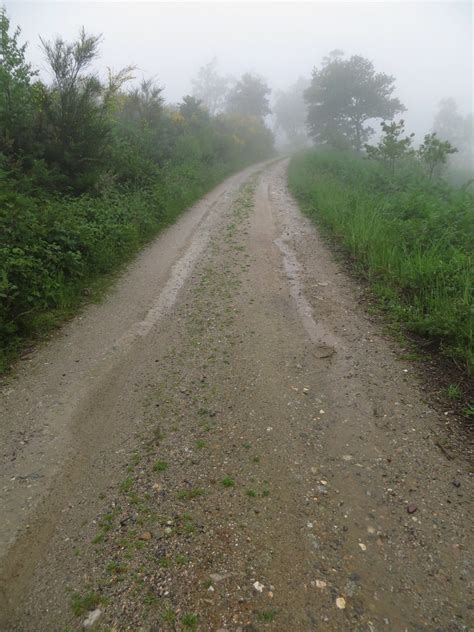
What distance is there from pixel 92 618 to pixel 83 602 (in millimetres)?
107

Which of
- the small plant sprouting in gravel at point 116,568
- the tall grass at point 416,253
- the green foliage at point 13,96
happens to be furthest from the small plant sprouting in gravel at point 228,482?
the green foliage at point 13,96

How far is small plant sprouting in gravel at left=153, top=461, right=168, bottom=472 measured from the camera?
2.74 meters

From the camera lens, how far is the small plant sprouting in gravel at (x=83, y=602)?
1.90 meters

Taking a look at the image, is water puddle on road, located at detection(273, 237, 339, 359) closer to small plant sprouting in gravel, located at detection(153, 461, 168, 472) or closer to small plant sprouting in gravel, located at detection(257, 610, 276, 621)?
small plant sprouting in gravel, located at detection(153, 461, 168, 472)

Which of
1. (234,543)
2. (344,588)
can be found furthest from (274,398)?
(344,588)

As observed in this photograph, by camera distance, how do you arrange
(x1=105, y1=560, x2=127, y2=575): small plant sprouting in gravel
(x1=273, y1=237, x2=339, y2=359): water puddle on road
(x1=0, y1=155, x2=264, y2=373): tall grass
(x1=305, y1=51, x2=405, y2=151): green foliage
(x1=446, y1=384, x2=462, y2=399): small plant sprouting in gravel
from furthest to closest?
(x1=305, y1=51, x2=405, y2=151): green foliage → (x1=0, y1=155, x2=264, y2=373): tall grass → (x1=273, y1=237, x2=339, y2=359): water puddle on road → (x1=446, y1=384, x2=462, y2=399): small plant sprouting in gravel → (x1=105, y1=560, x2=127, y2=575): small plant sprouting in gravel

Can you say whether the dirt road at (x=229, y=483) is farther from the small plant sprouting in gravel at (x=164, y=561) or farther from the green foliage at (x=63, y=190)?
the green foliage at (x=63, y=190)

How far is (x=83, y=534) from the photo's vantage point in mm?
2297

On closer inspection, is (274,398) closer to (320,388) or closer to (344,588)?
(320,388)

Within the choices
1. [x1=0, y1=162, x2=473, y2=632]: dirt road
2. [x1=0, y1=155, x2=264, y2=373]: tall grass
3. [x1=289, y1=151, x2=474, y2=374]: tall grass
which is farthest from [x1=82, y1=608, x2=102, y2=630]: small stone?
[x1=289, y1=151, x2=474, y2=374]: tall grass

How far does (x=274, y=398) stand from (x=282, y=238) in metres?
5.78

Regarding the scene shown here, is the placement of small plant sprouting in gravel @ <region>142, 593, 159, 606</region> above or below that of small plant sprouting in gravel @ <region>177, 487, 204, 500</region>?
above

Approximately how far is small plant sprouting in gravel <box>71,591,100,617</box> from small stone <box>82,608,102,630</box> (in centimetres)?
3

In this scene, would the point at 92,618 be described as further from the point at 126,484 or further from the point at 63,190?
the point at 63,190
